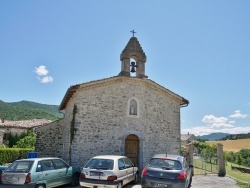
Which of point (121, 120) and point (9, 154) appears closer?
point (121, 120)

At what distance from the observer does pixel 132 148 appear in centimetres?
1388

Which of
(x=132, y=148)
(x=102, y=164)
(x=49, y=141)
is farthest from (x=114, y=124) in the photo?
(x=49, y=141)

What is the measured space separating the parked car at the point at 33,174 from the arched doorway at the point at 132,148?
506 centimetres

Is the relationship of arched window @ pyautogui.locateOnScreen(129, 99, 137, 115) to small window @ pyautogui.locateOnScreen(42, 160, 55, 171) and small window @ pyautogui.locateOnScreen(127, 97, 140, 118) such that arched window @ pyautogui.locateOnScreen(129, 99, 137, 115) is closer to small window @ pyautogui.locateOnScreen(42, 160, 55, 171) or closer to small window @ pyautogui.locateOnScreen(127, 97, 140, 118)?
small window @ pyautogui.locateOnScreen(127, 97, 140, 118)

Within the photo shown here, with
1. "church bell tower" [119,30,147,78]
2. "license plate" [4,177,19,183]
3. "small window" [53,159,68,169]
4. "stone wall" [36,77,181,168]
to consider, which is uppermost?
"church bell tower" [119,30,147,78]

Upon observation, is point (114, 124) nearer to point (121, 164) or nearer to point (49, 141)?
point (121, 164)

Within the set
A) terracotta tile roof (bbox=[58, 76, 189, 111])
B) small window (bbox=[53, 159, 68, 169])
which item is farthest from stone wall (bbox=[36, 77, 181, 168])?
small window (bbox=[53, 159, 68, 169])

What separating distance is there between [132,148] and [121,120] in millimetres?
1841

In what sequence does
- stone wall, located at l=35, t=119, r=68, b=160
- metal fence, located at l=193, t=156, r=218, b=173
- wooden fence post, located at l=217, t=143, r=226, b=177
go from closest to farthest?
wooden fence post, located at l=217, t=143, r=226, b=177, stone wall, located at l=35, t=119, r=68, b=160, metal fence, located at l=193, t=156, r=218, b=173

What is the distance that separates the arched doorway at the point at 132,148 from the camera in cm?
1377

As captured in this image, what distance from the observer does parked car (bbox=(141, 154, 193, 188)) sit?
26.7 feet

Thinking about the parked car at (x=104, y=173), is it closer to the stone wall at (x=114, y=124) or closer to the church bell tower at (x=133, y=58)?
the stone wall at (x=114, y=124)

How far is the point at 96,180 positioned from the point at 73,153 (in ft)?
15.4

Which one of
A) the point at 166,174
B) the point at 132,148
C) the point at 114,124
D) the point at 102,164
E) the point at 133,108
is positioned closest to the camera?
the point at 166,174
